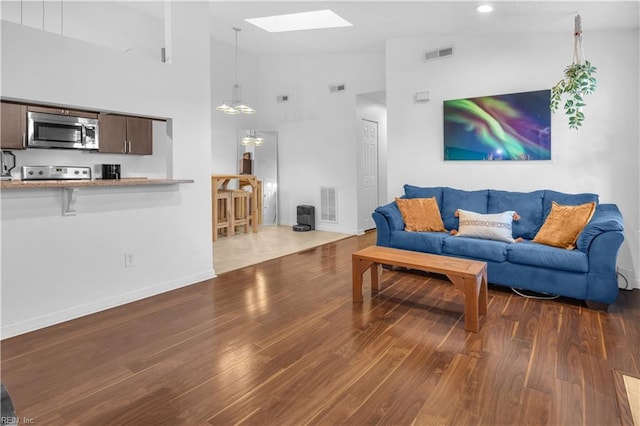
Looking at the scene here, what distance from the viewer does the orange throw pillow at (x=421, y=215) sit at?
14.6 ft

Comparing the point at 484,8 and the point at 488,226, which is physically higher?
the point at 484,8

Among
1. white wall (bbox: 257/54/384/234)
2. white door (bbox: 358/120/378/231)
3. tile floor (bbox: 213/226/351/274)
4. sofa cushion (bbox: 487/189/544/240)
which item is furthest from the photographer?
white door (bbox: 358/120/378/231)

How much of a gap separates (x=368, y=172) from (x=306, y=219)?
1458mm

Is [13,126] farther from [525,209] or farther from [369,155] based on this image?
[525,209]

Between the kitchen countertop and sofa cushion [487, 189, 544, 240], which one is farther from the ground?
the kitchen countertop

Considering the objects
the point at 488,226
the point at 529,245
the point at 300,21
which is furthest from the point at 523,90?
the point at 300,21

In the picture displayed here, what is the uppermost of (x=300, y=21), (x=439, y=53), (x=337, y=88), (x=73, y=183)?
(x=300, y=21)

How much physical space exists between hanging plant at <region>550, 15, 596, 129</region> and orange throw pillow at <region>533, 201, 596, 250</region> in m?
0.88

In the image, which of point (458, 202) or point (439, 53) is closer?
point (458, 202)

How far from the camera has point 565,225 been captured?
3543mm

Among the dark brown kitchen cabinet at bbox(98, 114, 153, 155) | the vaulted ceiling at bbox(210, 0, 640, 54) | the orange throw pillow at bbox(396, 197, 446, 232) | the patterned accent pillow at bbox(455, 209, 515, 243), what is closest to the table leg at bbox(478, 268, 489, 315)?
the patterned accent pillow at bbox(455, 209, 515, 243)

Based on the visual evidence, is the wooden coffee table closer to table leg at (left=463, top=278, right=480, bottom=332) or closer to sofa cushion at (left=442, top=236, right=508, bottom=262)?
table leg at (left=463, top=278, right=480, bottom=332)

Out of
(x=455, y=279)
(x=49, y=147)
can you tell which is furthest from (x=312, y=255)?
(x=49, y=147)

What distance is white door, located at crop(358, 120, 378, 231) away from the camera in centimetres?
Answer: 717
